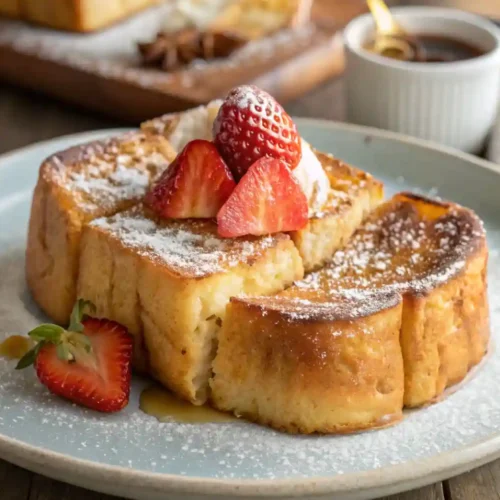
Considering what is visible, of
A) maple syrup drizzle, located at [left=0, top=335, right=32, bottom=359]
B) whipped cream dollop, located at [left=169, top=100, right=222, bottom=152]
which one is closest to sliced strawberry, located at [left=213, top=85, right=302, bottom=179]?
whipped cream dollop, located at [left=169, top=100, right=222, bottom=152]

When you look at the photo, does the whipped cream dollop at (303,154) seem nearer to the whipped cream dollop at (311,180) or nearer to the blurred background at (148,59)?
the whipped cream dollop at (311,180)

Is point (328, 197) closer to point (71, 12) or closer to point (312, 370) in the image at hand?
point (312, 370)

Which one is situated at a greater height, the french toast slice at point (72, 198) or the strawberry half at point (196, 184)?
the strawberry half at point (196, 184)

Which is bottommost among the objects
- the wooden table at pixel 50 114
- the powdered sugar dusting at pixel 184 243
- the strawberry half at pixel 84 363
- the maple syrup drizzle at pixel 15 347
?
the wooden table at pixel 50 114

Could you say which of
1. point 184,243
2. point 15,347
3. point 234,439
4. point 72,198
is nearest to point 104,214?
point 72,198

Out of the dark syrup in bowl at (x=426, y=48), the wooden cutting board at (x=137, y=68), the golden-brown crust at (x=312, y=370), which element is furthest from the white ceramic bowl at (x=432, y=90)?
the golden-brown crust at (x=312, y=370)

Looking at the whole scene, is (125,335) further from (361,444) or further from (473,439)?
(473,439)
